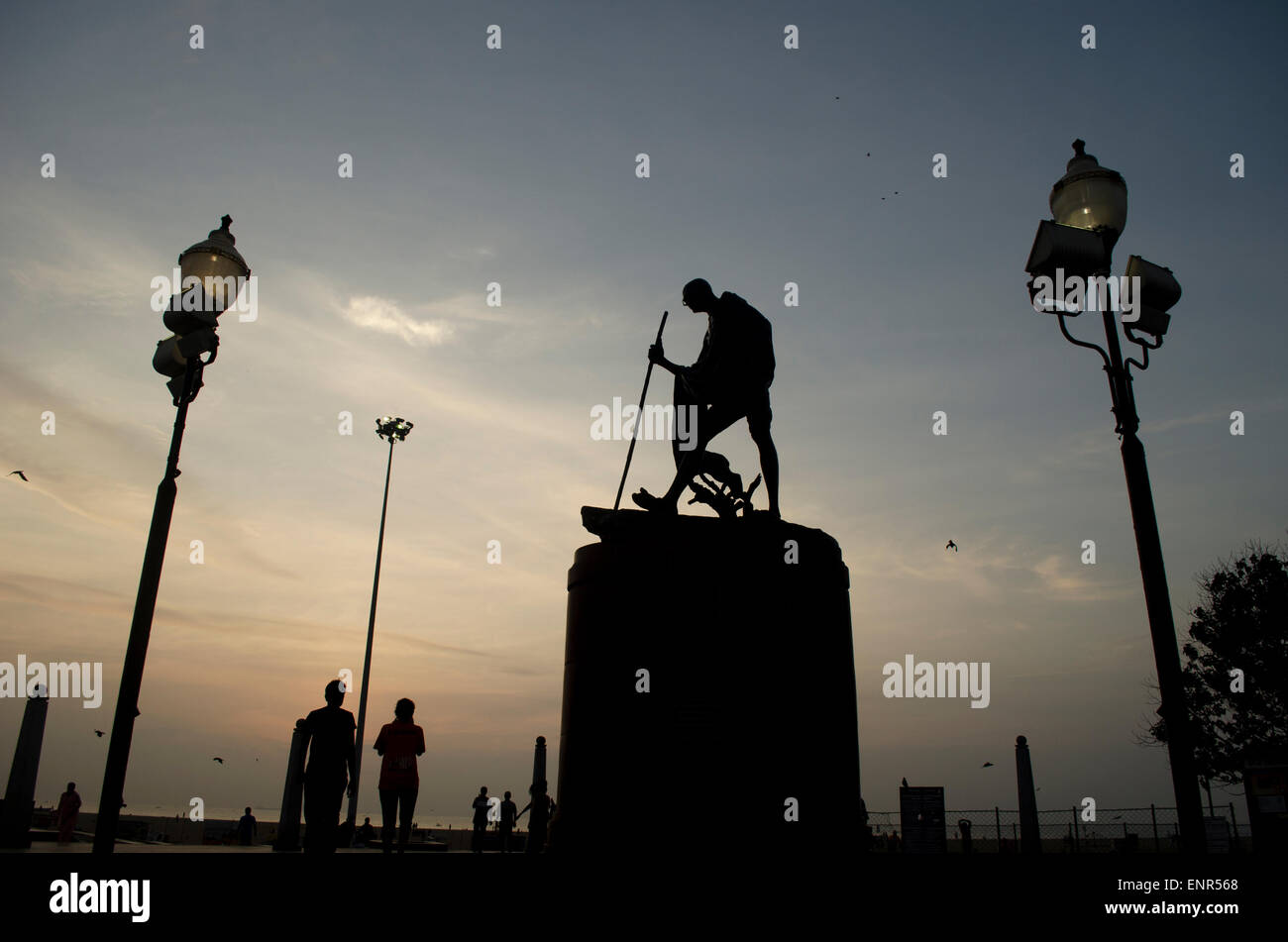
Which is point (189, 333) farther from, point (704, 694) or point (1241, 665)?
point (1241, 665)

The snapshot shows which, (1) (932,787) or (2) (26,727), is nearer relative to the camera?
(2) (26,727)

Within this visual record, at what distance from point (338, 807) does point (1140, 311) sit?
8603 millimetres

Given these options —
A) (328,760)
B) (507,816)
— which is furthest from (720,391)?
(507,816)

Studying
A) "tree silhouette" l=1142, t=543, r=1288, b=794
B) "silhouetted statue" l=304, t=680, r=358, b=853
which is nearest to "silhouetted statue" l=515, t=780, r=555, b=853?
"silhouetted statue" l=304, t=680, r=358, b=853

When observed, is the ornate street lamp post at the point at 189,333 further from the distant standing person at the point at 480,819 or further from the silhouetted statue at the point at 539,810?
the silhouetted statue at the point at 539,810

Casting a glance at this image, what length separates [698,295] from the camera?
23.8ft

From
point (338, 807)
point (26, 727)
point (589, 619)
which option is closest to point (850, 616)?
point (589, 619)

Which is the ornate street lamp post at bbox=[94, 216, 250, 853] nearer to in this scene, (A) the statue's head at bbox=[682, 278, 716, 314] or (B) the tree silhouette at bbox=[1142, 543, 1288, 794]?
(A) the statue's head at bbox=[682, 278, 716, 314]

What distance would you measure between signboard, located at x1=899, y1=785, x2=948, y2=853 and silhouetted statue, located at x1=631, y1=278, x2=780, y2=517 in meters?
12.3

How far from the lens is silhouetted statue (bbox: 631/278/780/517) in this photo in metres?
7.36

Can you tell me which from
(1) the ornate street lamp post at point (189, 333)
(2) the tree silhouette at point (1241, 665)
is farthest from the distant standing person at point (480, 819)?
(2) the tree silhouette at point (1241, 665)
